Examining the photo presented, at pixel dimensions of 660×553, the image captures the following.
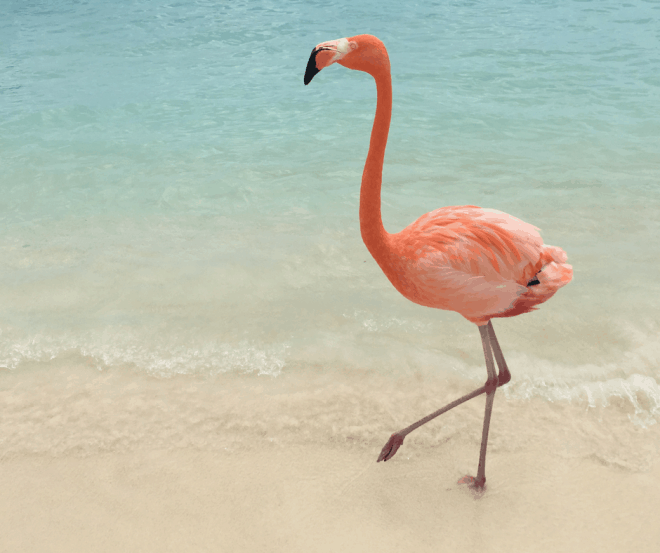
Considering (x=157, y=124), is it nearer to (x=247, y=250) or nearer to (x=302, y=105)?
(x=302, y=105)

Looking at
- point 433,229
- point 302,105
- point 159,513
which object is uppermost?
point 433,229

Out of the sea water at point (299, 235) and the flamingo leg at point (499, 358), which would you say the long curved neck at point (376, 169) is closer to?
the flamingo leg at point (499, 358)

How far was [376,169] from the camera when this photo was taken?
2104 mm

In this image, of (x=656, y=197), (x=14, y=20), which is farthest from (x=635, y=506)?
(x=14, y=20)

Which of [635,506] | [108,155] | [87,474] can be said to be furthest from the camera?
[108,155]

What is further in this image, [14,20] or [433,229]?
[14,20]

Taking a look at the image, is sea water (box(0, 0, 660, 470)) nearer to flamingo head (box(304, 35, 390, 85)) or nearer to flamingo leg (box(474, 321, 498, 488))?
flamingo leg (box(474, 321, 498, 488))

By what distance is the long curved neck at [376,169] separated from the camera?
2.07 m

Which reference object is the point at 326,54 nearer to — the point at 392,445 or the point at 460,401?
the point at 460,401

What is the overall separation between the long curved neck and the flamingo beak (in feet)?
0.60

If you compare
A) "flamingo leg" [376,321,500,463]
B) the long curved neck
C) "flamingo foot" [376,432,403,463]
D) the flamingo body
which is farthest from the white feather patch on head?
"flamingo foot" [376,432,403,463]

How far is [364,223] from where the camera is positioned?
84.7 inches

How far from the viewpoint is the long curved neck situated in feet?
6.79

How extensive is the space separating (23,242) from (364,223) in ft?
13.4
